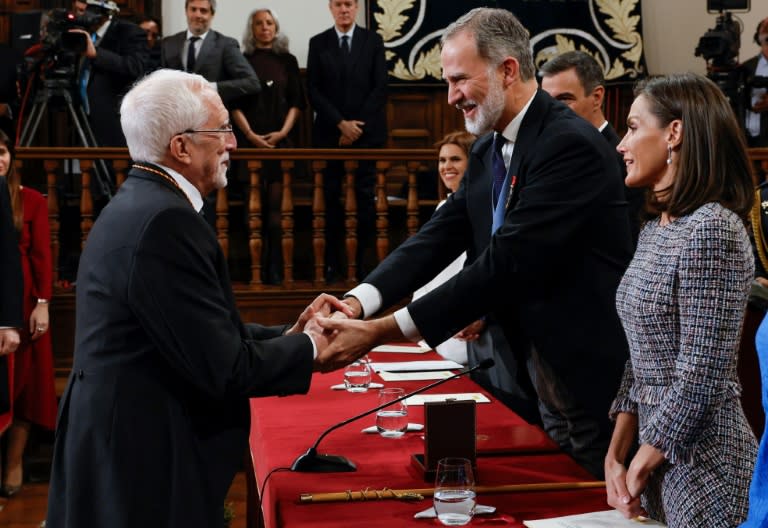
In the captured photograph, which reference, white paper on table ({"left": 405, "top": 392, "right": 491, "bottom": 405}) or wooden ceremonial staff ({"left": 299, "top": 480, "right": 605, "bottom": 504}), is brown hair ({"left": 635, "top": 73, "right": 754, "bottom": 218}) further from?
white paper on table ({"left": 405, "top": 392, "right": 491, "bottom": 405})

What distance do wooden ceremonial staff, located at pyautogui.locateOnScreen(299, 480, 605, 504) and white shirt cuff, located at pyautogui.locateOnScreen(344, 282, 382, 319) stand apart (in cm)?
93

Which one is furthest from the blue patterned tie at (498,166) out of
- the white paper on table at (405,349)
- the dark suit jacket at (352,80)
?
the dark suit jacket at (352,80)

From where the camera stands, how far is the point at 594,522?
182 centimetres

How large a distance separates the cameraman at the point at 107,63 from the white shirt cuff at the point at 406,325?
12.8 ft

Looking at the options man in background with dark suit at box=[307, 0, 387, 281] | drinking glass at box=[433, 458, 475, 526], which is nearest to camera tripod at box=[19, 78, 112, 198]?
man in background with dark suit at box=[307, 0, 387, 281]

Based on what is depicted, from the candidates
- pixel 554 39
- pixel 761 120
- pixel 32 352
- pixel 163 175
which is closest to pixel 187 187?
pixel 163 175

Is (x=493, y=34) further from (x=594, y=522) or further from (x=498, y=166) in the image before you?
Result: (x=594, y=522)

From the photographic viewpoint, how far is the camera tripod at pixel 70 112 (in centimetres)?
593

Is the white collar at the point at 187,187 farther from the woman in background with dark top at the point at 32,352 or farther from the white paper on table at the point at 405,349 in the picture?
the woman in background with dark top at the point at 32,352

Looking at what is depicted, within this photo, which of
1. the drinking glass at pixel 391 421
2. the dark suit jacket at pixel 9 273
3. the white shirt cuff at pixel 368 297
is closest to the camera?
the drinking glass at pixel 391 421

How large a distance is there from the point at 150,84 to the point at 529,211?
92 cm

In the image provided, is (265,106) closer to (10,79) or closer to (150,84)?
(10,79)

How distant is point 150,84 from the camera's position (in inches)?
82.5

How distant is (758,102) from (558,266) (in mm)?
5031
